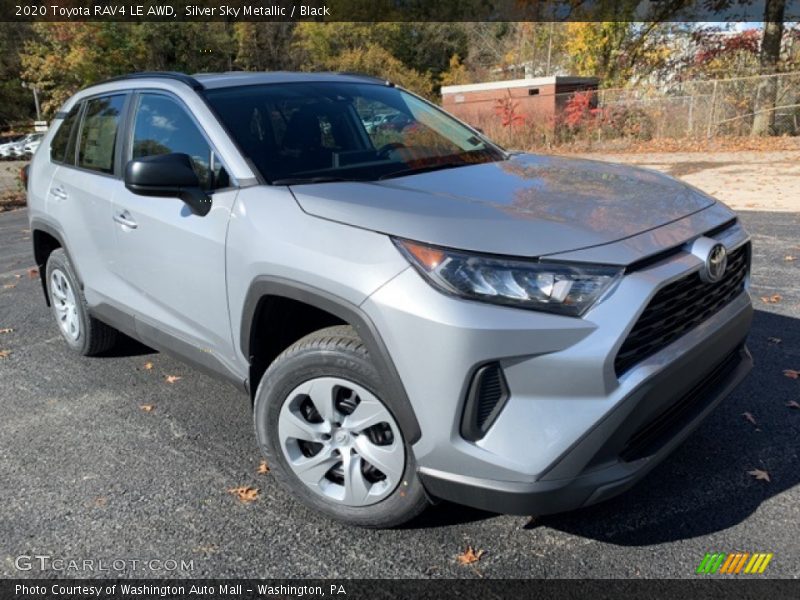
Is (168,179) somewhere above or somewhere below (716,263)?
above

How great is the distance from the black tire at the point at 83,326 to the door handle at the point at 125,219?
95 cm

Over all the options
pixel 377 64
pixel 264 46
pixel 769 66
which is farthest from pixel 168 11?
pixel 769 66

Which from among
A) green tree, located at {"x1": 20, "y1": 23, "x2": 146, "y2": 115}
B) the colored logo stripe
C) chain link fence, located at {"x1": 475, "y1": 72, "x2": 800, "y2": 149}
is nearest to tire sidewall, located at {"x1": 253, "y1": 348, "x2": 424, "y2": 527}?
the colored logo stripe

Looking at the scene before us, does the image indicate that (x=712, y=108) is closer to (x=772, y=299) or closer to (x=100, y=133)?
(x=772, y=299)

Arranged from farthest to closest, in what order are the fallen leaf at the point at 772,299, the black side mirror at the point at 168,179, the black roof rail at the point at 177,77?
the fallen leaf at the point at 772,299 < the black roof rail at the point at 177,77 < the black side mirror at the point at 168,179

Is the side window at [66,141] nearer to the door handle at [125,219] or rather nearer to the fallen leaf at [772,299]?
the door handle at [125,219]

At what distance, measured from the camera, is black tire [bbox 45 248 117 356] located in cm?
437

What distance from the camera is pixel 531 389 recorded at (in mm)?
2107

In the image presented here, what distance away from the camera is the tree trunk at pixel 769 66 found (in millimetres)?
18828

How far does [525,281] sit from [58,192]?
3.46 meters

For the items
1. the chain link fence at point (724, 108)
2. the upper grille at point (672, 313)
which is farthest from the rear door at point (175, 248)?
the chain link fence at point (724, 108)

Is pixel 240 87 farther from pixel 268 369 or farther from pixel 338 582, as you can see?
pixel 338 582

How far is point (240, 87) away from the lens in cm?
341

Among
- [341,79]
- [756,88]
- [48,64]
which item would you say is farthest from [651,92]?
[48,64]
